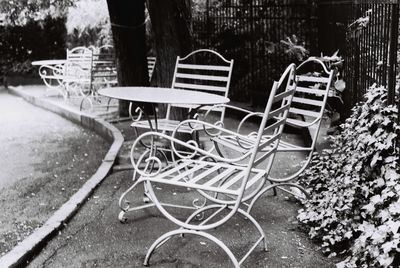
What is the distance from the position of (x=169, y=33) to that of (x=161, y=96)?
2010 mm

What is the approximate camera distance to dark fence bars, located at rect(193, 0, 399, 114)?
498 cm

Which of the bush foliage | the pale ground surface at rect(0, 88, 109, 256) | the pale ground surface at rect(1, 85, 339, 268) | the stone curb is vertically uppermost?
the bush foliage

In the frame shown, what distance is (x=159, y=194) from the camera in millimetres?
6188

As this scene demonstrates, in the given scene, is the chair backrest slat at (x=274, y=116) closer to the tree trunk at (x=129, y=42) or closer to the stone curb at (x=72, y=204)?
the stone curb at (x=72, y=204)

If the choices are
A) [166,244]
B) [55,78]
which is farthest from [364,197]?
[55,78]

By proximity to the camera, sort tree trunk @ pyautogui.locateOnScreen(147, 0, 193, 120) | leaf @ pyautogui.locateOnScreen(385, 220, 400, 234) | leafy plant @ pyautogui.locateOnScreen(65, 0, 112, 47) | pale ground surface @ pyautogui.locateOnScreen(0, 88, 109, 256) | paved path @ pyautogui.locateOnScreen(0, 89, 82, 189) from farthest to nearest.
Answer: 1. leafy plant @ pyautogui.locateOnScreen(65, 0, 112, 47)
2. paved path @ pyautogui.locateOnScreen(0, 89, 82, 189)
3. tree trunk @ pyautogui.locateOnScreen(147, 0, 193, 120)
4. pale ground surface @ pyautogui.locateOnScreen(0, 88, 109, 256)
5. leaf @ pyautogui.locateOnScreen(385, 220, 400, 234)

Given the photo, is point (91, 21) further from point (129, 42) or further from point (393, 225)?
point (393, 225)

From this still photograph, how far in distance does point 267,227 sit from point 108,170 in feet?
8.23

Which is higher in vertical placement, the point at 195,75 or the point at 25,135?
the point at 195,75

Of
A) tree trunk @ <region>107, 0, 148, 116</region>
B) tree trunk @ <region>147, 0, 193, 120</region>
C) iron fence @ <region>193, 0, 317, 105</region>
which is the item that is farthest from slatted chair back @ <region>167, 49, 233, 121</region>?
tree trunk @ <region>107, 0, 148, 116</region>

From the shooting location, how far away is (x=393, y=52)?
4.31m

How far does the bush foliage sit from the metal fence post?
0.37 feet

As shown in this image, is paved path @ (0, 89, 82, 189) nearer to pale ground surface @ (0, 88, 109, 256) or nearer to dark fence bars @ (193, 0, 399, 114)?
pale ground surface @ (0, 88, 109, 256)

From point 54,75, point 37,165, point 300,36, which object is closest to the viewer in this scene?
point 37,165
